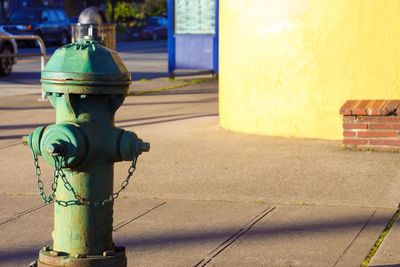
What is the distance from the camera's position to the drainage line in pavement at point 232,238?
235 inches

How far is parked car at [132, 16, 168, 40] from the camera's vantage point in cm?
5362

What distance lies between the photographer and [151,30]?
5431 cm

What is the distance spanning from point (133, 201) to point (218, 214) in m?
0.87

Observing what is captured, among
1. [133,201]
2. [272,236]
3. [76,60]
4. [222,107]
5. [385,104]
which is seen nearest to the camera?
[76,60]

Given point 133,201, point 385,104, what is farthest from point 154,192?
point 385,104

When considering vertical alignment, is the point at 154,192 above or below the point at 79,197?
below

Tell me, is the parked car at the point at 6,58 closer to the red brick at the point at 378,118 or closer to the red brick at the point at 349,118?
the red brick at the point at 349,118

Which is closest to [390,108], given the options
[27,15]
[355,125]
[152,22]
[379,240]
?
[355,125]

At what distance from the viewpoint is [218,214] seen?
7.20 metres

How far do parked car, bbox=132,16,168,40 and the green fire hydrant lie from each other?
4841 centimetres

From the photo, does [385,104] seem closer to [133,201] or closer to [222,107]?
[222,107]

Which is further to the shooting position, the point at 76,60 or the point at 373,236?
the point at 373,236

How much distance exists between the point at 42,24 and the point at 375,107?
3302 cm

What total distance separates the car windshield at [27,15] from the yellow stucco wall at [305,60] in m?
32.0
